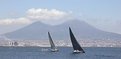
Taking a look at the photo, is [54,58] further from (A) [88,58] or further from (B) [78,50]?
(B) [78,50]

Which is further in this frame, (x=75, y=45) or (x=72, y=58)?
(x=75, y=45)

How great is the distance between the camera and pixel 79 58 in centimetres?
14912

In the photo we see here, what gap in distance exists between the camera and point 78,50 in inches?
6722

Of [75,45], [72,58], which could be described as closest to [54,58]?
[72,58]

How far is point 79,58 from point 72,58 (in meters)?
2.07

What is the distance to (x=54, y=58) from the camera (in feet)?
490

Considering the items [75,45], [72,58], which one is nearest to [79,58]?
[72,58]

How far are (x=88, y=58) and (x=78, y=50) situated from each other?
A: 19.2 meters

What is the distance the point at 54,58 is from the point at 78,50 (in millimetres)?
22903

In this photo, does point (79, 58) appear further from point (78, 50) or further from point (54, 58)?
point (78, 50)

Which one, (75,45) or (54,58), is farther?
(75,45)

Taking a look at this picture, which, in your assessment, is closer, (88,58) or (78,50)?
(88,58)

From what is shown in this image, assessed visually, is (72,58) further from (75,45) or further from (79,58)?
(75,45)

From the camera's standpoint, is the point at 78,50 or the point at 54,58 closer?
the point at 54,58
